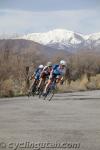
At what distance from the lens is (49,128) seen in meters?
13.3

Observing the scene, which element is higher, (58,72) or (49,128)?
(58,72)

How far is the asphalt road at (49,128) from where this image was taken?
10664 millimetres

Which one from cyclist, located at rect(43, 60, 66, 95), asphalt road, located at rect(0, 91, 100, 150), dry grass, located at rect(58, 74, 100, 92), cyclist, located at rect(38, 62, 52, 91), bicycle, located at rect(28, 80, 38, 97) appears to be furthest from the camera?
dry grass, located at rect(58, 74, 100, 92)

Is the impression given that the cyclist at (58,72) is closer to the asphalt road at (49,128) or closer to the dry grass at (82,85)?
the asphalt road at (49,128)

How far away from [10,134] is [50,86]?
13.2 meters

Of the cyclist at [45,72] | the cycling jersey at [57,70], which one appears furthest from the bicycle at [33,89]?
the cycling jersey at [57,70]

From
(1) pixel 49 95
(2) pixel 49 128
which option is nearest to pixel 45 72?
(1) pixel 49 95

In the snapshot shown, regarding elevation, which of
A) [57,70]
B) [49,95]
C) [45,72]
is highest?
[57,70]

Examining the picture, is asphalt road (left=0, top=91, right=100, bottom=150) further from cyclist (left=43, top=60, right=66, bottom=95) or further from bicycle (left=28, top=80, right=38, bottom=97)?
bicycle (left=28, top=80, right=38, bottom=97)

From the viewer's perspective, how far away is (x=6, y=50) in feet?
128

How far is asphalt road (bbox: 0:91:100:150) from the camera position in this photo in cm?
1066

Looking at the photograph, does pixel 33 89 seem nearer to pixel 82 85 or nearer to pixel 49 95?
pixel 49 95

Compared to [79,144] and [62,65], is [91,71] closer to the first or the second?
[62,65]

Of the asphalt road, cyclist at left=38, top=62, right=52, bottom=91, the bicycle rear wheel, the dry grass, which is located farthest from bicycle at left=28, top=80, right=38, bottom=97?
the asphalt road
